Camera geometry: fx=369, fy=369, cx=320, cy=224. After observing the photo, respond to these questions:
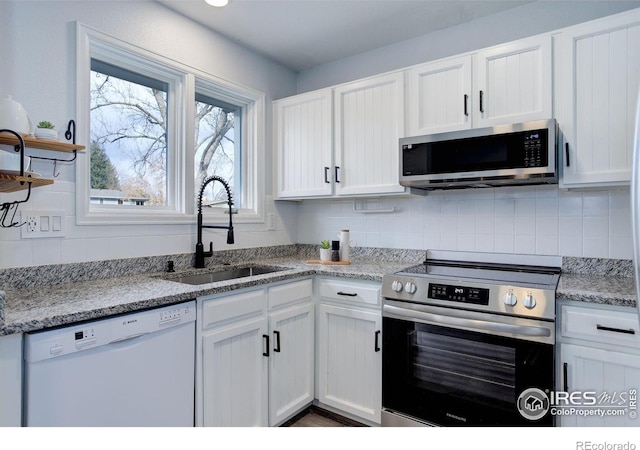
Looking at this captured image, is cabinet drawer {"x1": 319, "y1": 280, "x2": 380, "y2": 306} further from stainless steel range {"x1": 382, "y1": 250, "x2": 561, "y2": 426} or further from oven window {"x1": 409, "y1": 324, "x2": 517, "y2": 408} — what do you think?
oven window {"x1": 409, "y1": 324, "x2": 517, "y2": 408}

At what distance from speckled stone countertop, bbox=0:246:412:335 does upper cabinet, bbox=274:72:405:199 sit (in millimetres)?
640

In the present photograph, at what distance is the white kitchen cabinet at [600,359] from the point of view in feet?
4.78

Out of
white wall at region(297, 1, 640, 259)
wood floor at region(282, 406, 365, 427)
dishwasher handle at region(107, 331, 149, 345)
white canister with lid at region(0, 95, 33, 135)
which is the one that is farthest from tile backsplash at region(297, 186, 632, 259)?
white canister with lid at region(0, 95, 33, 135)

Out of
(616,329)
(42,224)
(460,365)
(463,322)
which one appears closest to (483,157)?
(463,322)

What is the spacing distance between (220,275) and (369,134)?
1342mm

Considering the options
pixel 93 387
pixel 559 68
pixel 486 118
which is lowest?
pixel 93 387

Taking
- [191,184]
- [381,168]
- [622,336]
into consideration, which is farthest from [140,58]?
[622,336]

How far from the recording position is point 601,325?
1492 mm

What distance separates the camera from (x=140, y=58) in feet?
6.85

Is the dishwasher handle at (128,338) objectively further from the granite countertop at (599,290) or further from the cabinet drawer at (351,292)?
A: the granite countertop at (599,290)

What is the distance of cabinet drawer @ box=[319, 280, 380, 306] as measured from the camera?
2059mm

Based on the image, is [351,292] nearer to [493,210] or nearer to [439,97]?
[493,210]

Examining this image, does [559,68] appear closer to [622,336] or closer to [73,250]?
[622,336]

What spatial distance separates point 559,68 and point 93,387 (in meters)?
2.47
